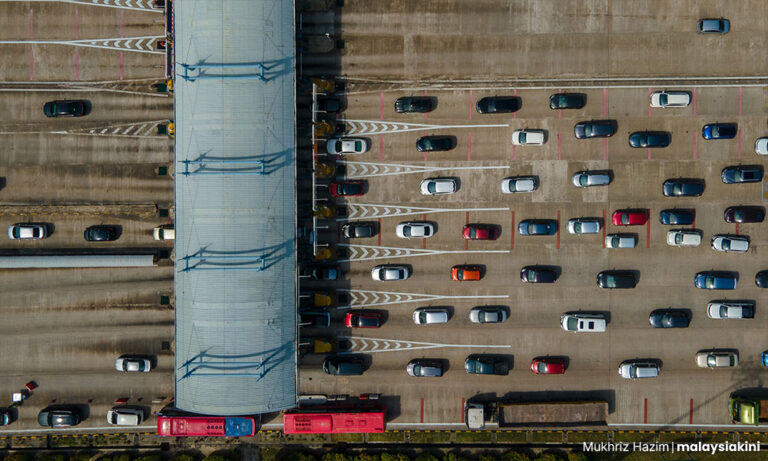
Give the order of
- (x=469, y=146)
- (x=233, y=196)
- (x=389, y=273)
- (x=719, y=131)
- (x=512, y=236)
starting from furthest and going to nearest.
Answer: (x=512, y=236)
(x=469, y=146)
(x=389, y=273)
(x=719, y=131)
(x=233, y=196)

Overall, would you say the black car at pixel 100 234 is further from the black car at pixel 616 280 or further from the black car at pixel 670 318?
the black car at pixel 670 318

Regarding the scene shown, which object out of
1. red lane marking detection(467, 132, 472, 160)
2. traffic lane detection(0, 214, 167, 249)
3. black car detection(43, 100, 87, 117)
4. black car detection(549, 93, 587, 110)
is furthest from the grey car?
black car detection(43, 100, 87, 117)

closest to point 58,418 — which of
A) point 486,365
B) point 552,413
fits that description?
point 486,365

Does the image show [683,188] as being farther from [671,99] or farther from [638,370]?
[638,370]

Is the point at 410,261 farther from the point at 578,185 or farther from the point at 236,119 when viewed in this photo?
the point at 236,119

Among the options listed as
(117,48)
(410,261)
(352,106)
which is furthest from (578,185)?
(117,48)

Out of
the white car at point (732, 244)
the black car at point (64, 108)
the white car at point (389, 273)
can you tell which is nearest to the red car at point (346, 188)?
the white car at point (389, 273)
